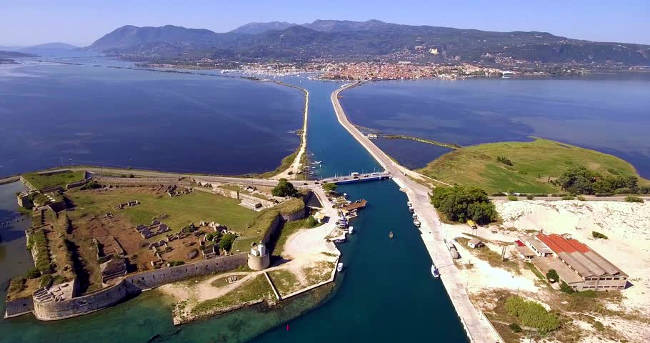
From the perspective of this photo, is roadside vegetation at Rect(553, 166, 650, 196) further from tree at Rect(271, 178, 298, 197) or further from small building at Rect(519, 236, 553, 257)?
tree at Rect(271, 178, 298, 197)

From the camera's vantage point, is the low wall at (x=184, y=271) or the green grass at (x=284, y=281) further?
the green grass at (x=284, y=281)

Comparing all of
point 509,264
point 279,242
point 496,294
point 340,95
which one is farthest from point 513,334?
point 340,95

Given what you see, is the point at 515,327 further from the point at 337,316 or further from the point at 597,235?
the point at 597,235

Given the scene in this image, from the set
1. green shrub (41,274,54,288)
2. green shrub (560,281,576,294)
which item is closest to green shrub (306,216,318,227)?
green shrub (41,274,54,288)

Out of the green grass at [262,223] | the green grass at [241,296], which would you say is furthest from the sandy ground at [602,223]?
the green grass at [241,296]

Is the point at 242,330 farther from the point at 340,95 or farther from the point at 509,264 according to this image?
the point at 340,95

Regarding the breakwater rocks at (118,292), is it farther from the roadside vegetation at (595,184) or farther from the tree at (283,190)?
the roadside vegetation at (595,184)

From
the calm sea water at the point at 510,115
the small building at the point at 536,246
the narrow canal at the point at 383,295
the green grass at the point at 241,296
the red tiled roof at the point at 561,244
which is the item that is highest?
the calm sea water at the point at 510,115

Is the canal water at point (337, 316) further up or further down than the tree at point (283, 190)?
further down
